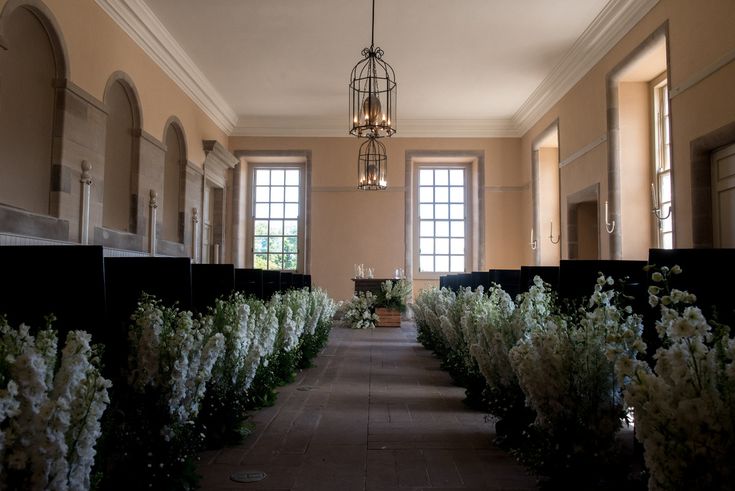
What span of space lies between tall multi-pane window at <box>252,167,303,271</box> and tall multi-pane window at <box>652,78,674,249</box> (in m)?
8.90

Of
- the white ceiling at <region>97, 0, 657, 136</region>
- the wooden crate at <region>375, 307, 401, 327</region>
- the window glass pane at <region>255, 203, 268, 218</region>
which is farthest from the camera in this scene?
the window glass pane at <region>255, 203, 268, 218</region>

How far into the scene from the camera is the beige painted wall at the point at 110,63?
7422 mm

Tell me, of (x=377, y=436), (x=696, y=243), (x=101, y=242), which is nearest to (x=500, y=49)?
(x=696, y=243)

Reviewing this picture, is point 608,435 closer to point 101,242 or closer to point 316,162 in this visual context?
point 101,242

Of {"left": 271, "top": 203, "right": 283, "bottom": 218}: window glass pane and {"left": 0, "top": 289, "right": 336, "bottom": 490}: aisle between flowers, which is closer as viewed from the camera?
{"left": 0, "top": 289, "right": 336, "bottom": 490}: aisle between flowers

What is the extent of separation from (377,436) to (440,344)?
355 cm

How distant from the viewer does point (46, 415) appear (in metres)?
1.49

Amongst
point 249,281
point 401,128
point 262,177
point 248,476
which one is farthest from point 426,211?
point 248,476

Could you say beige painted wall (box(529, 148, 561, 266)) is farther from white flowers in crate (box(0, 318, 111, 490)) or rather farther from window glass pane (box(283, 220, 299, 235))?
white flowers in crate (box(0, 318, 111, 490))

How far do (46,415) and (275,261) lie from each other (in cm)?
1435

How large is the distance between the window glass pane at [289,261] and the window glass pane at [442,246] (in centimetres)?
370

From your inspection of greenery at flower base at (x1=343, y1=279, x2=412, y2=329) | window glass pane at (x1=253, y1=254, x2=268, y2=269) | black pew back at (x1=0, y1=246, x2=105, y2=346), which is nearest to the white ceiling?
window glass pane at (x1=253, y1=254, x2=268, y2=269)

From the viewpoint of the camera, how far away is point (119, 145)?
9352 mm

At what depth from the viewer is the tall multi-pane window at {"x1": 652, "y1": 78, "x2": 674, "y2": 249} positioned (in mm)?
8867
